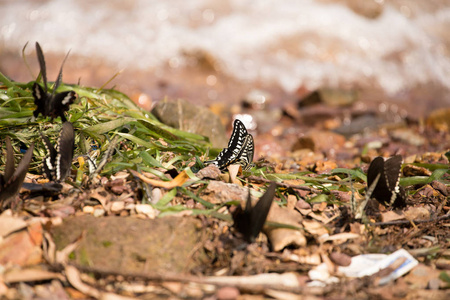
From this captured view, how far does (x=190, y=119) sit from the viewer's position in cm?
419

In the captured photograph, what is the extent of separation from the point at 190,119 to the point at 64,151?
6.96 ft

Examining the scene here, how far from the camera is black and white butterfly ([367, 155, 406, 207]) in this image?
7.22 ft

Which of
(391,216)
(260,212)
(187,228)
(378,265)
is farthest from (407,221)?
(187,228)

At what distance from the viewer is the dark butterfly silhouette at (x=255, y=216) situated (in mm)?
1894

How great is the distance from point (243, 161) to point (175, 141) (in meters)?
0.72

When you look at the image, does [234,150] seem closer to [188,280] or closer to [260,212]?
[260,212]

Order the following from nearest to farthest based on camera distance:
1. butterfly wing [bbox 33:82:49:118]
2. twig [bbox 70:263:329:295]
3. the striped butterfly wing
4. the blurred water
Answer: twig [bbox 70:263:329:295] < butterfly wing [bbox 33:82:49:118] < the striped butterfly wing < the blurred water

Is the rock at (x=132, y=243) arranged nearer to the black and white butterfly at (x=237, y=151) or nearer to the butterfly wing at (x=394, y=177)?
the black and white butterfly at (x=237, y=151)

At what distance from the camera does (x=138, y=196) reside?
2166mm

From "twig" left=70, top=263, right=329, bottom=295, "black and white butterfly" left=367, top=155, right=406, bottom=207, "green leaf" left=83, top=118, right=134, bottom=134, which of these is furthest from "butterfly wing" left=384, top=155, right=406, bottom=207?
"green leaf" left=83, top=118, right=134, bottom=134

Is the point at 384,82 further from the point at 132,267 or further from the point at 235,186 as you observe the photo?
the point at 132,267

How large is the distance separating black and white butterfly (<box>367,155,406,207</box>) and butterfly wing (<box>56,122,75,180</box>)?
1.75m

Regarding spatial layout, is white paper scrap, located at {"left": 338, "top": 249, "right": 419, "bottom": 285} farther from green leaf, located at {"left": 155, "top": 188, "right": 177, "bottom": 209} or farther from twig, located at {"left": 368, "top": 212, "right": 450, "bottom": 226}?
green leaf, located at {"left": 155, "top": 188, "right": 177, "bottom": 209}

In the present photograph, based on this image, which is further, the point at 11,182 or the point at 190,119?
the point at 190,119
